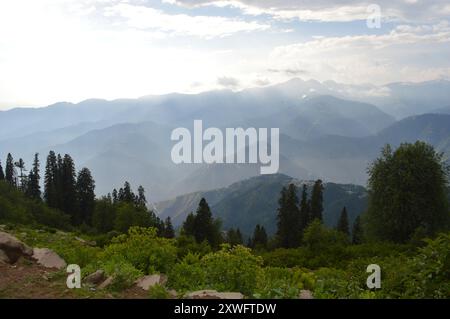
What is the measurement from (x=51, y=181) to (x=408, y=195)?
71554 millimetres

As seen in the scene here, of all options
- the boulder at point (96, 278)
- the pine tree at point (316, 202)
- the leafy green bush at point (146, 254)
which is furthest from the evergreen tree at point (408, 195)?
the pine tree at point (316, 202)

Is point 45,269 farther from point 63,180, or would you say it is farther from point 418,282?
point 63,180

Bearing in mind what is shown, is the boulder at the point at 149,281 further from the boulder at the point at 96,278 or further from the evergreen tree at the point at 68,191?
the evergreen tree at the point at 68,191

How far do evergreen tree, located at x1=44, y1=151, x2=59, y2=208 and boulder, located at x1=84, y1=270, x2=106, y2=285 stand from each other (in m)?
74.4

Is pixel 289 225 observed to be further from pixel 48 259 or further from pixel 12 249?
pixel 12 249

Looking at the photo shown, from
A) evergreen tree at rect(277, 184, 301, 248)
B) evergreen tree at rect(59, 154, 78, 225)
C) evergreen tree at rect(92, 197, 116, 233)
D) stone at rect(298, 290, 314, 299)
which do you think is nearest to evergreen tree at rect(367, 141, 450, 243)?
stone at rect(298, 290, 314, 299)

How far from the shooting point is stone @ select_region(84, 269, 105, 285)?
36.9ft

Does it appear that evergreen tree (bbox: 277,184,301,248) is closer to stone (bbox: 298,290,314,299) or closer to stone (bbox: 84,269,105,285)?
stone (bbox: 84,269,105,285)

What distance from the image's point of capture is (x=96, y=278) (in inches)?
446

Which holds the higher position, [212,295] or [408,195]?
[408,195]

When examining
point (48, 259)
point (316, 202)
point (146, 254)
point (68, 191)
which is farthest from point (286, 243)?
point (146, 254)
